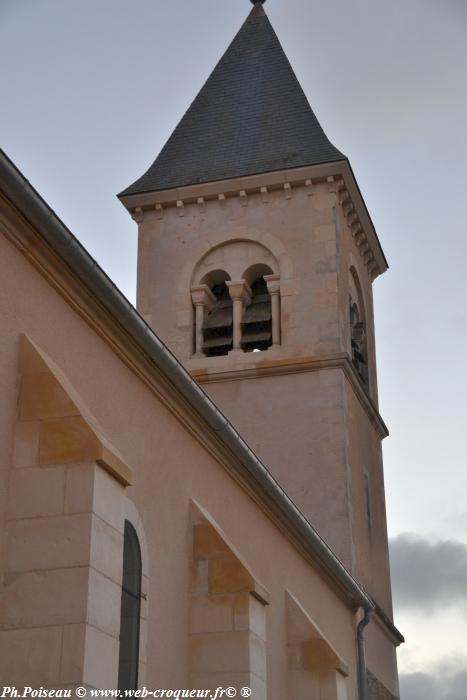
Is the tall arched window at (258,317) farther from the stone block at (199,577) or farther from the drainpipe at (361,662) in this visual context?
the stone block at (199,577)

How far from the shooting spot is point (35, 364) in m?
9.32

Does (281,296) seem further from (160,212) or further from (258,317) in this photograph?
(160,212)

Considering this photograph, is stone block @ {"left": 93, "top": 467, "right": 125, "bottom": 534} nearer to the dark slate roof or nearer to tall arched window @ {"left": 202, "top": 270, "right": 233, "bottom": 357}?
tall arched window @ {"left": 202, "top": 270, "right": 233, "bottom": 357}

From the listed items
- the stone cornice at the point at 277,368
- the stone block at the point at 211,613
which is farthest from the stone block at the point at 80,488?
the stone cornice at the point at 277,368

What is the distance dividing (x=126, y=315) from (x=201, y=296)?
12702mm

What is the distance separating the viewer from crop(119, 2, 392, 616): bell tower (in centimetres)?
2162

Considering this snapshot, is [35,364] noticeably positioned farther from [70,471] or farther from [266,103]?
[266,103]

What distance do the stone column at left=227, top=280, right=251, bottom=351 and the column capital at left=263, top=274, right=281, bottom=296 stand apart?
0.44 meters

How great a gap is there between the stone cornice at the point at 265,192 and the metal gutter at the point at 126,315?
30.4 ft

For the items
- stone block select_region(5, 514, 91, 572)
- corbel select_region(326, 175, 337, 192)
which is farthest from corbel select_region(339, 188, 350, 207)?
stone block select_region(5, 514, 91, 572)

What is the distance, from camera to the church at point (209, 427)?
29.1 feet

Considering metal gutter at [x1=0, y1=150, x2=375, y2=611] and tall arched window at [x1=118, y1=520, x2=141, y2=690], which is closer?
metal gutter at [x1=0, y1=150, x2=375, y2=611]

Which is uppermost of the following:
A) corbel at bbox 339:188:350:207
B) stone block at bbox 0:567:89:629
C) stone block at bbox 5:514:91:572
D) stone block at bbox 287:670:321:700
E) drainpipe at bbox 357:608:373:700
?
corbel at bbox 339:188:350:207

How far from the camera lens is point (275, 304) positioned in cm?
2298
